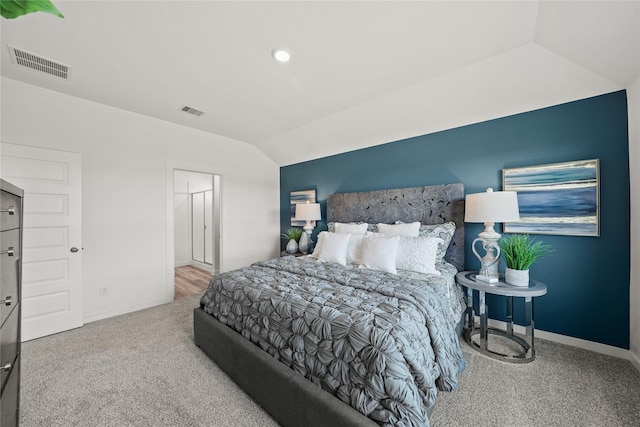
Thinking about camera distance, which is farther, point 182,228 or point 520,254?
point 182,228

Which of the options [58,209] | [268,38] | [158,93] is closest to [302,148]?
[158,93]

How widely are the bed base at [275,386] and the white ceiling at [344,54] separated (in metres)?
2.27

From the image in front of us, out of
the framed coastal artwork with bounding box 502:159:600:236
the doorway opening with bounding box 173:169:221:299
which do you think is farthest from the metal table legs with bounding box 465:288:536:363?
the doorway opening with bounding box 173:169:221:299

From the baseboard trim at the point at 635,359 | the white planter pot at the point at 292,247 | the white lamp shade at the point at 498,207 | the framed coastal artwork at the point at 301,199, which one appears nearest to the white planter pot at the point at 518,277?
the white lamp shade at the point at 498,207

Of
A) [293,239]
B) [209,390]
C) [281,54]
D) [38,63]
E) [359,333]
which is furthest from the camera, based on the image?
[293,239]

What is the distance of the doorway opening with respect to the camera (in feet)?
17.5

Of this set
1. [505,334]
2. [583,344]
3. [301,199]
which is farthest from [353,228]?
[583,344]

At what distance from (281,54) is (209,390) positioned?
8.66ft

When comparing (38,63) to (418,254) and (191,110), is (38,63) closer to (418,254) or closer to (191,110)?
(191,110)

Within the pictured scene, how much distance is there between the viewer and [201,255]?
5.89m

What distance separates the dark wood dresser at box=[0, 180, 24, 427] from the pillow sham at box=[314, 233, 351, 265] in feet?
7.83

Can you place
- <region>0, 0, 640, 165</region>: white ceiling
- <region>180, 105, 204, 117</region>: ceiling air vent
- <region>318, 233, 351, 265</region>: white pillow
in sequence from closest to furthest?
1. <region>0, 0, 640, 165</region>: white ceiling
2. <region>318, 233, 351, 265</region>: white pillow
3. <region>180, 105, 204, 117</region>: ceiling air vent

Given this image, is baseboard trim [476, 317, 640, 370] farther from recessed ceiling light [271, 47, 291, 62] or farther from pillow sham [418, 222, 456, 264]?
recessed ceiling light [271, 47, 291, 62]

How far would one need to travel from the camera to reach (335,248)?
10.0ft
